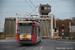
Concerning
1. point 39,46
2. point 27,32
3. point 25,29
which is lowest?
point 39,46

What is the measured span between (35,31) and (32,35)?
0.62 metres

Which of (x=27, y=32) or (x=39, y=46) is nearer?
(x=39, y=46)

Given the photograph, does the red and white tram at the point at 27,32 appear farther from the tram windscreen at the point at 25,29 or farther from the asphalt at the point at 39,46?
the asphalt at the point at 39,46

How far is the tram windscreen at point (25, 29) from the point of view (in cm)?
2009

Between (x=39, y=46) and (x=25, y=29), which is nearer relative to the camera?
(x=39, y=46)

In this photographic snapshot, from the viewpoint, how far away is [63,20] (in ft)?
294

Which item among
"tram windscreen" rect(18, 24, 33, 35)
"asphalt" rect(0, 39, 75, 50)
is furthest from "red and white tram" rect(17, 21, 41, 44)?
"asphalt" rect(0, 39, 75, 50)

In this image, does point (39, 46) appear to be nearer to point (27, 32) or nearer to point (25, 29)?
point (27, 32)

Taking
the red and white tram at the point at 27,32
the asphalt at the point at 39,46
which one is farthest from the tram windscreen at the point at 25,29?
the asphalt at the point at 39,46

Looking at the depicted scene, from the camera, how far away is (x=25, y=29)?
2009 centimetres

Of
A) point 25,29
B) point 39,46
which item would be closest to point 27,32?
point 25,29

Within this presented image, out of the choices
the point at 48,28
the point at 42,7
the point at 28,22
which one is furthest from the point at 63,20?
the point at 28,22

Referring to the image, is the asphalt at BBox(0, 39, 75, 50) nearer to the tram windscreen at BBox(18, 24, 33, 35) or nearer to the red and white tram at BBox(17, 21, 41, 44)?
the red and white tram at BBox(17, 21, 41, 44)

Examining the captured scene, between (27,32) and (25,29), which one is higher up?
(25,29)
